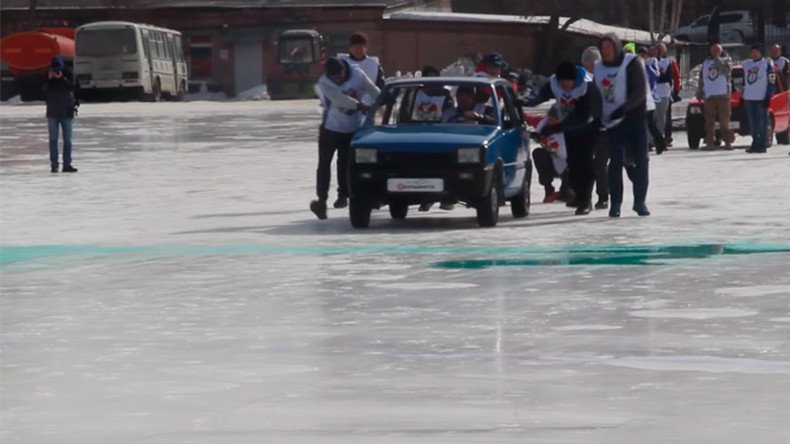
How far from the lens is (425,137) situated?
1822 cm

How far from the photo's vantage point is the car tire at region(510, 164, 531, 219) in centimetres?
1959

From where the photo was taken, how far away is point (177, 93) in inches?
3103

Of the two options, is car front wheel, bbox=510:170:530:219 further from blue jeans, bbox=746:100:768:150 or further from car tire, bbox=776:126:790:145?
car tire, bbox=776:126:790:145

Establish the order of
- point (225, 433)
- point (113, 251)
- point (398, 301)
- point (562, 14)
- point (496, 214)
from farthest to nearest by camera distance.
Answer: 1. point (562, 14)
2. point (496, 214)
3. point (113, 251)
4. point (398, 301)
5. point (225, 433)

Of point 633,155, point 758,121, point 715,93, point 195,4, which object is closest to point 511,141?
point 633,155

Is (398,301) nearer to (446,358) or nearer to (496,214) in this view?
(446,358)

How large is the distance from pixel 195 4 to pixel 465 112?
75.0 metres

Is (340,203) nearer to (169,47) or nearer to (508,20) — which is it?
(169,47)

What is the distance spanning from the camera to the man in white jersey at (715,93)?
101ft

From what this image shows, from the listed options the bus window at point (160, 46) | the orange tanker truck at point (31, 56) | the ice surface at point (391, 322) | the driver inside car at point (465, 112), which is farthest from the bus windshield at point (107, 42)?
the driver inside car at point (465, 112)

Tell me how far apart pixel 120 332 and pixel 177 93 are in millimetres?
67911

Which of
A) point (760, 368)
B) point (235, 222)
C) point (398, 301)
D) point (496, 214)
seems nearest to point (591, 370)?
point (760, 368)

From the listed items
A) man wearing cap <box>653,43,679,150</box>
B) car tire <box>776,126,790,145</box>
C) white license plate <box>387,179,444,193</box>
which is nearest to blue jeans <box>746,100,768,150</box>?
man wearing cap <box>653,43,679,150</box>

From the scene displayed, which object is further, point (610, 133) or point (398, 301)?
point (610, 133)
